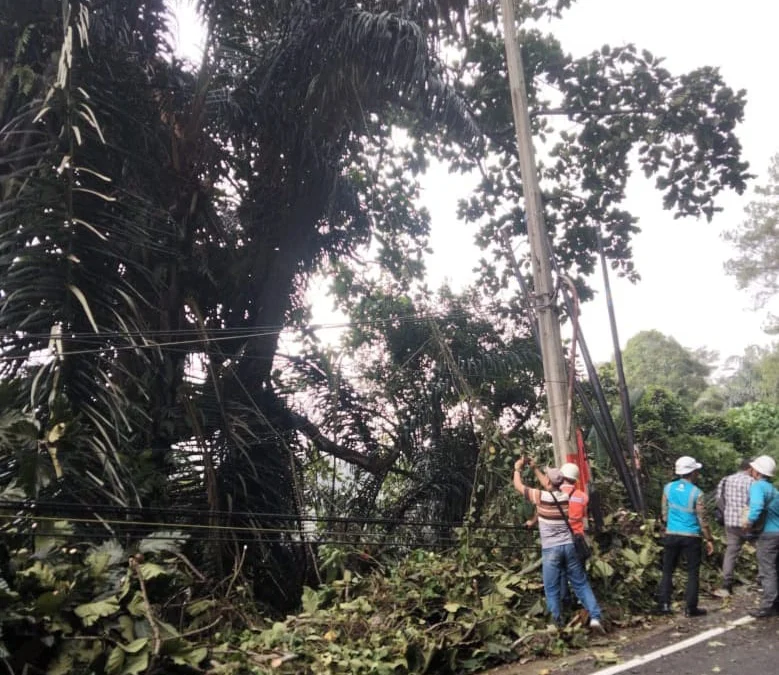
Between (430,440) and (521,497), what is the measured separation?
10.3 feet

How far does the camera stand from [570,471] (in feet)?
19.7

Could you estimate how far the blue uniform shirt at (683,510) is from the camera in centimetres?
629

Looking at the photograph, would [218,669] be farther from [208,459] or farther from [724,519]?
[724,519]

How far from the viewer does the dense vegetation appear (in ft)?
17.7

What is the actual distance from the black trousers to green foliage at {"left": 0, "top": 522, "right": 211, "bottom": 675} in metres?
4.22

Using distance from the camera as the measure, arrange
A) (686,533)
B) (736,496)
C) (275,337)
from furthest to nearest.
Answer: (275,337) < (736,496) < (686,533)

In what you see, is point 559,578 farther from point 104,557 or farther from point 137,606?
point 104,557

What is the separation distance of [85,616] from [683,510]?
5.09 m

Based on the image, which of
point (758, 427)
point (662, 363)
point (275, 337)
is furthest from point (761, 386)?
point (275, 337)

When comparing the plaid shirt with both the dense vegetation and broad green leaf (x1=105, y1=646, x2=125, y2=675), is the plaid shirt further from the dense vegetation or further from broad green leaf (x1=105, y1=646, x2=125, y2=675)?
broad green leaf (x1=105, y1=646, x2=125, y2=675)

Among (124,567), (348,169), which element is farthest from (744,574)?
(348,169)

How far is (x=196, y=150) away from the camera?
9.57 meters

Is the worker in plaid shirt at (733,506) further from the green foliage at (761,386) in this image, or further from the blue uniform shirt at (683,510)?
the green foliage at (761,386)

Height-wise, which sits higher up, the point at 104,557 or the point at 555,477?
the point at 555,477
